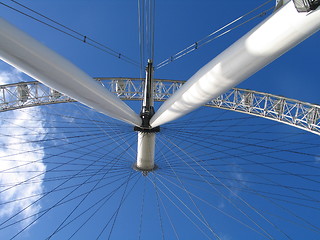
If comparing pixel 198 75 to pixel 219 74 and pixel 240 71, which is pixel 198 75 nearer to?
pixel 219 74

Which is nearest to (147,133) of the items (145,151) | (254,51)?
(145,151)

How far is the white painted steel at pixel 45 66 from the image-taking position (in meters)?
3.72

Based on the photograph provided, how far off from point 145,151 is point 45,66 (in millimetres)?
8836

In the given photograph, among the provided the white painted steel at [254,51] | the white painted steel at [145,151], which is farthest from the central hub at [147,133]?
the white painted steel at [254,51]

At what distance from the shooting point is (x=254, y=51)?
3.66 m

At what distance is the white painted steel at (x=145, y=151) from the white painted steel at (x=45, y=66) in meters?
6.34

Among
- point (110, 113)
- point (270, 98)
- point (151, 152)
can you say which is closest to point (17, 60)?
point (110, 113)

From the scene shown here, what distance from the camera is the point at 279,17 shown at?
3.32 meters

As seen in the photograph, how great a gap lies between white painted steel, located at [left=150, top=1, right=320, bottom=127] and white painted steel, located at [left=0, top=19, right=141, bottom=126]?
173 cm

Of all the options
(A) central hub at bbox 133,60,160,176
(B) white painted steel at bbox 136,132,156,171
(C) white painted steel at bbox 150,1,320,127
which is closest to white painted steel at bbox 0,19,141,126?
(C) white painted steel at bbox 150,1,320,127

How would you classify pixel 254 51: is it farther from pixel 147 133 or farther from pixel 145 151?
pixel 145 151

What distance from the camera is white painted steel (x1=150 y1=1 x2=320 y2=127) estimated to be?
10.4 ft

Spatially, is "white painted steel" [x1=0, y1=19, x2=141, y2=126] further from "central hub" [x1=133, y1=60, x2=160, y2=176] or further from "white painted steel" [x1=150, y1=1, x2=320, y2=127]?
"central hub" [x1=133, y1=60, x2=160, y2=176]

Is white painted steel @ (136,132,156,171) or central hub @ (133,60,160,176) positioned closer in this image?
central hub @ (133,60,160,176)
